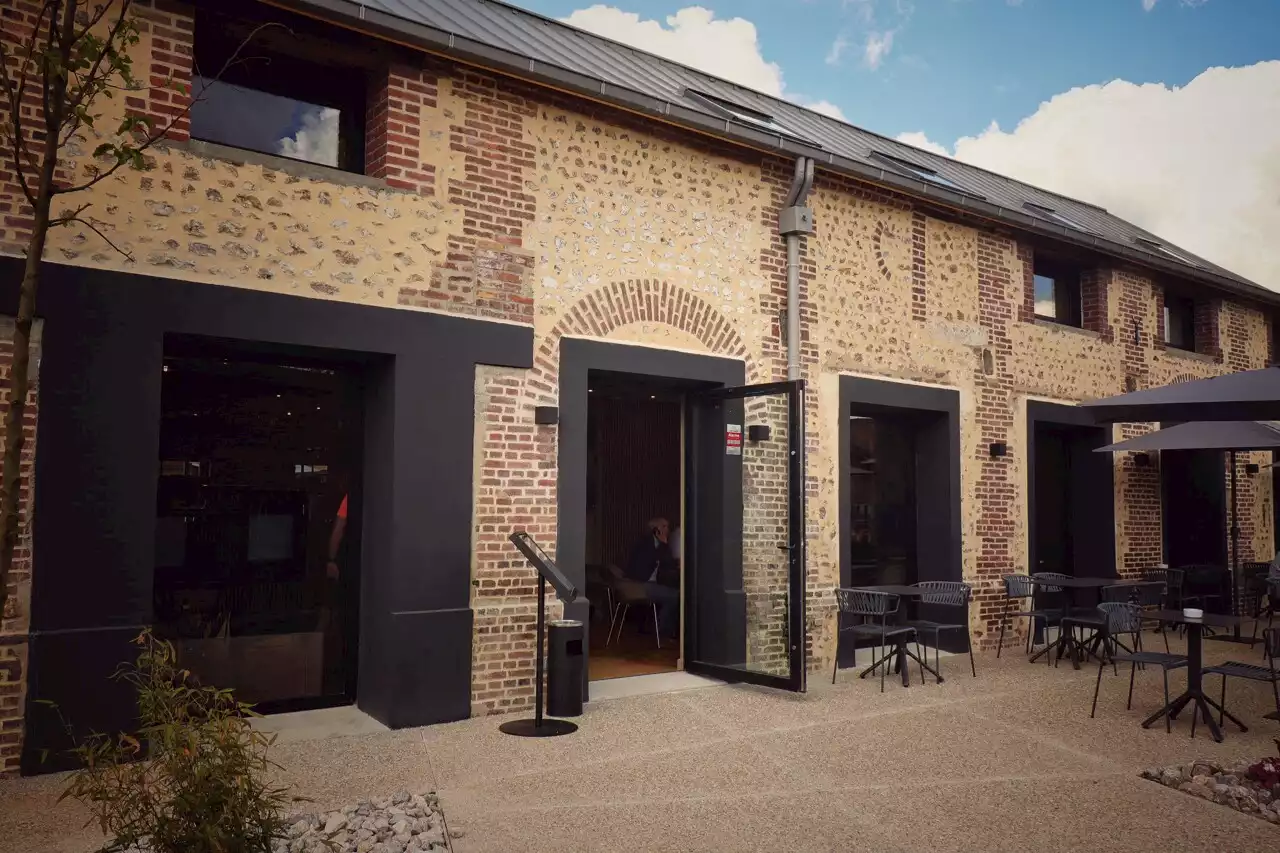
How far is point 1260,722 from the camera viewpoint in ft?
19.2

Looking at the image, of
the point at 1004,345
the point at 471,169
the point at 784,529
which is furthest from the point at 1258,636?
the point at 471,169

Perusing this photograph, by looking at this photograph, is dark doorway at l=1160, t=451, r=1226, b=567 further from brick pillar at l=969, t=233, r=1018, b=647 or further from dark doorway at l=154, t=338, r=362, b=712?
dark doorway at l=154, t=338, r=362, b=712

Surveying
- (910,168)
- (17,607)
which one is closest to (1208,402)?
(910,168)

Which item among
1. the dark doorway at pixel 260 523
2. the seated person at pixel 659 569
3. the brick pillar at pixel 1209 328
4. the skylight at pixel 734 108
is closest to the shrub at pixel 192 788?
the dark doorway at pixel 260 523

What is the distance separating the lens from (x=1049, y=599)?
9.70 meters

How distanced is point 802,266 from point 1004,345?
2.88m

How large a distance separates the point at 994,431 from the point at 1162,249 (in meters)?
6.09

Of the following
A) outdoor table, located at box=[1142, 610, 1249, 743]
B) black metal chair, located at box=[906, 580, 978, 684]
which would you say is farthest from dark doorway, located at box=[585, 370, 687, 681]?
outdoor table, located at box=[1142, 610, 1249, 743]

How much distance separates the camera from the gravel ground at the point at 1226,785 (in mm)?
4188

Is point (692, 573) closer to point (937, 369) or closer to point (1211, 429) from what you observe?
point (937, 369)

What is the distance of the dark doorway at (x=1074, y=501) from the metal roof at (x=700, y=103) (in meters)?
2.12

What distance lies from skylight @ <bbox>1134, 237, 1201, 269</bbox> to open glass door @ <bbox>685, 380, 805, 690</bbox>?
812 cm

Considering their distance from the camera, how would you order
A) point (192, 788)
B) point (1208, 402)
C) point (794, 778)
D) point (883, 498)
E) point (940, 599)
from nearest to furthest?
point (192, 788)
point (794, 778)
point (1208, 402)
point (940, 599)
point (883, 498)

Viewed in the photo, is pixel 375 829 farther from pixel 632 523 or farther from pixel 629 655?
pixel 632 523
